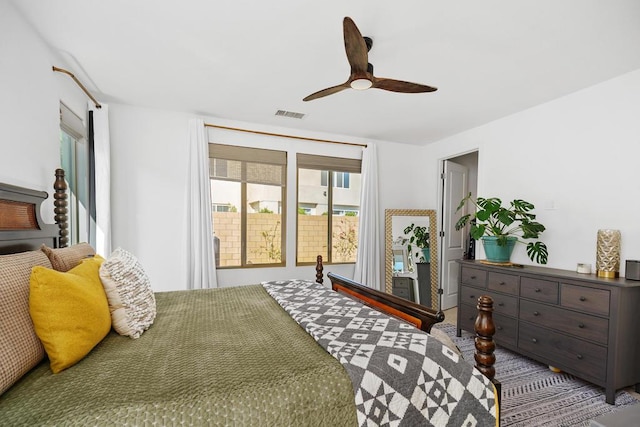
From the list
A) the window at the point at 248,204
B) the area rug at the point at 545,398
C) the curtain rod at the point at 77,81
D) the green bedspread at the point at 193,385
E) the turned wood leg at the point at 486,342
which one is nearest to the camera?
the green bedspread at the point at 193,385

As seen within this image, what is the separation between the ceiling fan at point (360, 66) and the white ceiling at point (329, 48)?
→ 0.23m

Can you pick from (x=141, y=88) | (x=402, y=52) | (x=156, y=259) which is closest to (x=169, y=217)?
(x=156, y=259)

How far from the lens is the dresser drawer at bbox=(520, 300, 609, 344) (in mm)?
2223

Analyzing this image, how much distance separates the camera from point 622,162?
252cm

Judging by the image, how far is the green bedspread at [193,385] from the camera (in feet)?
2.91

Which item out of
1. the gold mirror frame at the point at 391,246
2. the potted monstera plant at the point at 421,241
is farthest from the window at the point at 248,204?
the potted monstera plant at the point at 421,241

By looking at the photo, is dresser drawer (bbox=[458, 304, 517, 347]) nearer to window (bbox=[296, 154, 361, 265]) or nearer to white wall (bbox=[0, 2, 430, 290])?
white wall (bbox=[0, 2, 430, 290])

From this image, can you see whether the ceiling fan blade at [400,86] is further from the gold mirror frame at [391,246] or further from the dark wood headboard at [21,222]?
the gold mirror frame at [391,246]

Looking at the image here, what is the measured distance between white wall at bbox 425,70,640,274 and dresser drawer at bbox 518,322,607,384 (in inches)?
30.2

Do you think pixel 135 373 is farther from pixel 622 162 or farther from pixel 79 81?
pixel 622 162

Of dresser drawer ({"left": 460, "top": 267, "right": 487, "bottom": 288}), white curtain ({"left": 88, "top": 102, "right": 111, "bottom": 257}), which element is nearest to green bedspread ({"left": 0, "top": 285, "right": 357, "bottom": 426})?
white curtain ({"left": 88, "top": 102, "right": 111, "bottom": 257})

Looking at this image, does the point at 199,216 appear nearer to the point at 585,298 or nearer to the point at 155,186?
the point at 155,186

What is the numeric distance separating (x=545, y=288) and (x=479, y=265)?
0.65 meters

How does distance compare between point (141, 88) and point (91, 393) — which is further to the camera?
point (141, 88)
